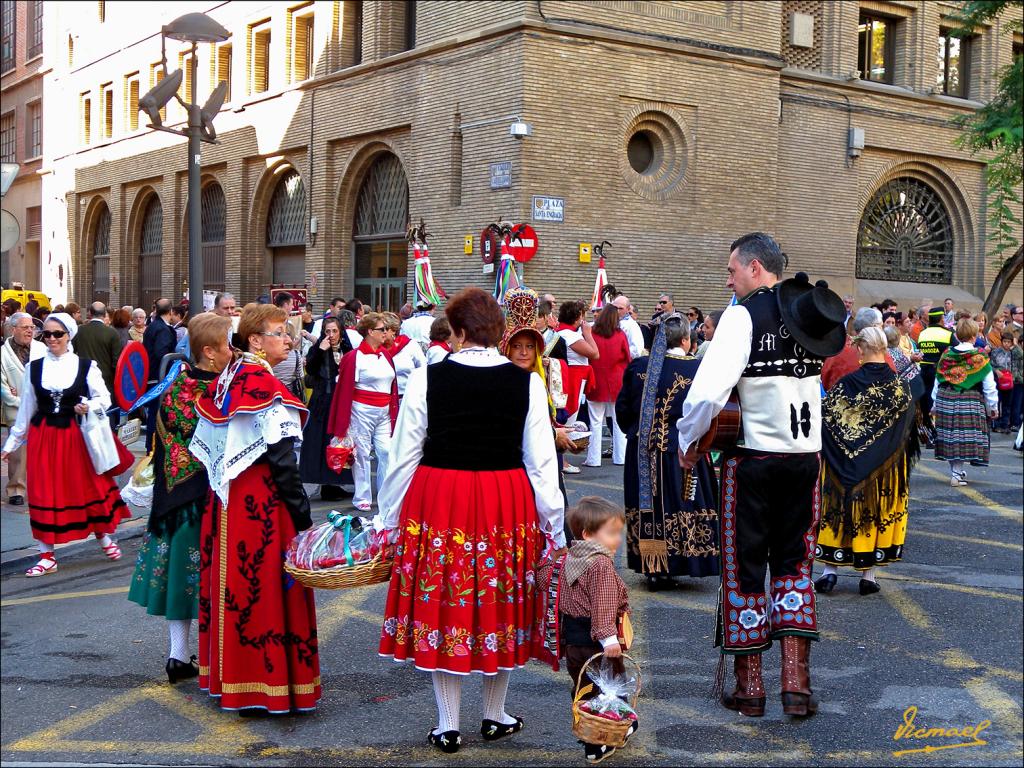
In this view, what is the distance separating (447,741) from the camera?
16.0 ft

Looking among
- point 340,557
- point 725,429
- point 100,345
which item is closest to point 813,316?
point 725,429

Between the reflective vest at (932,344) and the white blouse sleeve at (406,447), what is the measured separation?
1318 cm

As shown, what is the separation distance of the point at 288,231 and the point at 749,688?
76.5 feet

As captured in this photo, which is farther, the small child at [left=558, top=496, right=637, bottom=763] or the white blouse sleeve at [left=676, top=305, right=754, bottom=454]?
the white blouse sleeve at [left=676, top=305, right=754, bottom=454]

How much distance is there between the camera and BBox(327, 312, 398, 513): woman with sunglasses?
33.5 ft

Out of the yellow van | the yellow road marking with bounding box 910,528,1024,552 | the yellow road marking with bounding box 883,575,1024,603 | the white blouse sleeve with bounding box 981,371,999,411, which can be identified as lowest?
the yellow road marking with bounding box 883,575,1024,603

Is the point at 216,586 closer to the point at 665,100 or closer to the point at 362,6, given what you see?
the point at 665,100

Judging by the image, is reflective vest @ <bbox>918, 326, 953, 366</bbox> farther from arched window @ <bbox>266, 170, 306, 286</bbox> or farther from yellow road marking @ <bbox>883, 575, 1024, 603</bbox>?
arched window @ <bbox>266, 170, 306, 286</bbox>

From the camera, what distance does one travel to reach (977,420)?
1309 cm

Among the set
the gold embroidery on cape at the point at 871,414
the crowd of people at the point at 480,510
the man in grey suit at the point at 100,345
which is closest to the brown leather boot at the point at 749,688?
the crowd of people at the point at 480,510

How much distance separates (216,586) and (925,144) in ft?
80.4

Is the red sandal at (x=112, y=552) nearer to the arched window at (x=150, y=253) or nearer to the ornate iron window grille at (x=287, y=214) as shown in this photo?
the ornate iron window grille at (x=287, y=214)

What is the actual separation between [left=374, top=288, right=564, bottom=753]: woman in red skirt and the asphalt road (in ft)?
1.53

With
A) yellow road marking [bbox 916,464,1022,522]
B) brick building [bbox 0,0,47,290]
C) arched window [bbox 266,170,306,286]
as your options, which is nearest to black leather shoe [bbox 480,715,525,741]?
brick building [bbox 0,0,47,290]
